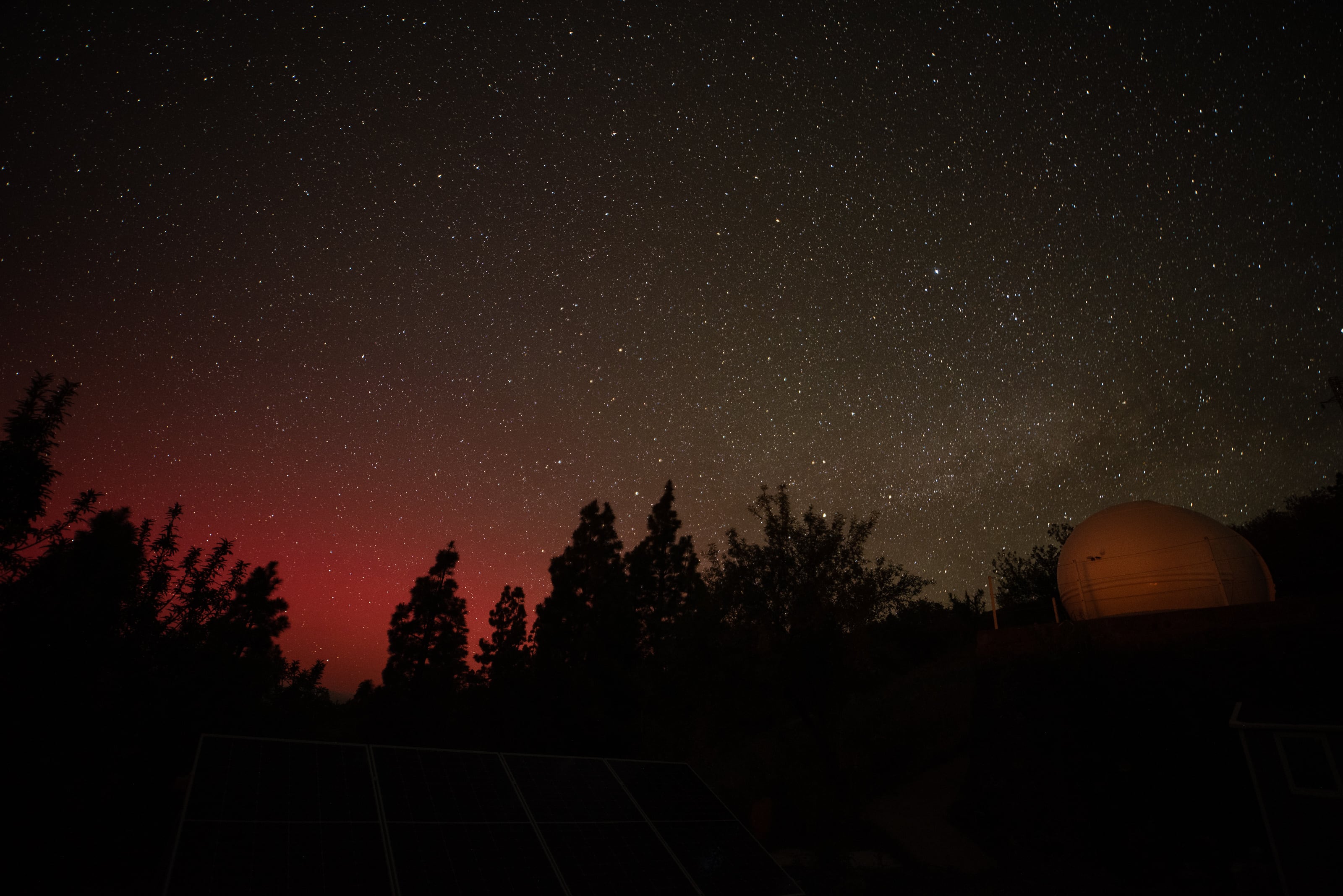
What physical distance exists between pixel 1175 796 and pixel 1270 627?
4.46m

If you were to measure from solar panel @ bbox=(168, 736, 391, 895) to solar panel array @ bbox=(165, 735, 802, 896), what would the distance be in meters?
0.02

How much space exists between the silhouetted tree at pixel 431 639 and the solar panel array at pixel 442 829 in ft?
76.4

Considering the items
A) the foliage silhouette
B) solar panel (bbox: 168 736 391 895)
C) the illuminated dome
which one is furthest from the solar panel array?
the illuminated dome

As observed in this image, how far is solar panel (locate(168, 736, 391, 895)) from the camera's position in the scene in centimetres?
587

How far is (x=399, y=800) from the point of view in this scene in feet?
26.2

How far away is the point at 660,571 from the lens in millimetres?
34719

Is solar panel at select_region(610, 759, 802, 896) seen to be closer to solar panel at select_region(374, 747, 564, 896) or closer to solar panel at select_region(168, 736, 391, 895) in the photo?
solar panel at select_region(374, 747, 564, 896)

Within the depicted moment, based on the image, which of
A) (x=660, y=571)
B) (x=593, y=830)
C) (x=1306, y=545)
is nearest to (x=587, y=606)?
(x=660, y=571)

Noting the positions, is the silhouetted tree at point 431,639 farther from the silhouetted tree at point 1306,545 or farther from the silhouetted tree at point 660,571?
the silhouetted tree at point 1306,545

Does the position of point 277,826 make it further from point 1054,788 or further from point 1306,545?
point 1306,545

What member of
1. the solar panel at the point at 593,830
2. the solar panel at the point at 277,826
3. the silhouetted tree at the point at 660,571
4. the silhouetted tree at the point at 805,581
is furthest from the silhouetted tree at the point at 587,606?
the solar panel at the point at 277,826

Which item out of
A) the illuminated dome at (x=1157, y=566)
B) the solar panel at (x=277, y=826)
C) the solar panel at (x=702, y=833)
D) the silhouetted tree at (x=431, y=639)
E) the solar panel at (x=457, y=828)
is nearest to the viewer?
the solar panel at (x=277, y=826)

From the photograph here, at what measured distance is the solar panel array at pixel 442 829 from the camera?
247 inches

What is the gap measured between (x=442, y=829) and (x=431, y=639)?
26035 millimetres
